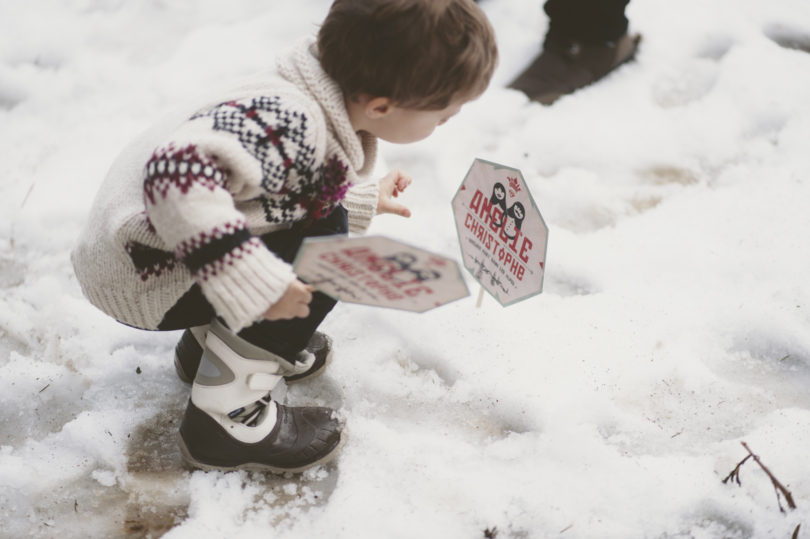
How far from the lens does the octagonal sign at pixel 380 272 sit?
0.71 meters

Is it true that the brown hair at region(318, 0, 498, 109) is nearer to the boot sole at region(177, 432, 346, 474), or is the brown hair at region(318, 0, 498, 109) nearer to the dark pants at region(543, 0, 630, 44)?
the boot sole at region(177, 432, 346, 474)

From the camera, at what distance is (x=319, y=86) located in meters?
0.86

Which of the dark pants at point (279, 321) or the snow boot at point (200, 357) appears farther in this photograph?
the snow boot at point (200, 357)

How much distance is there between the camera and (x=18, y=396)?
110 cm

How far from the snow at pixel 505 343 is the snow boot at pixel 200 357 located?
0.03 m

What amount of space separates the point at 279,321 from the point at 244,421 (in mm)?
199

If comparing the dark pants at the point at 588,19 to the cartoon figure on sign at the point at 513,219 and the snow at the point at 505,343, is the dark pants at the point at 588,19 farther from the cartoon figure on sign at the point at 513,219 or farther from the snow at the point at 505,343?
the cartoon figure on sign at the point at 513,219

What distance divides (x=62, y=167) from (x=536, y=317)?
114 cm

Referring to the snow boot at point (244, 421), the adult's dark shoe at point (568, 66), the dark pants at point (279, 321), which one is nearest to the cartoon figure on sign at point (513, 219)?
the dark pants at point (279, 321)

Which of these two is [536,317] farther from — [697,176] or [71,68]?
[71,68]

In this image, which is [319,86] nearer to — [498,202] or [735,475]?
[498,202]

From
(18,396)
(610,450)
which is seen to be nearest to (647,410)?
(610,450)

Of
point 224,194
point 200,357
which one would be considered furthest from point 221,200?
point 200,357

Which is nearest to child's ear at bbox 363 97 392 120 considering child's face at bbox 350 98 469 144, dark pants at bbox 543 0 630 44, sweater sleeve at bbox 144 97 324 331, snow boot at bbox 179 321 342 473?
child's face at bbox 350 98 469 144
